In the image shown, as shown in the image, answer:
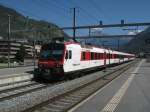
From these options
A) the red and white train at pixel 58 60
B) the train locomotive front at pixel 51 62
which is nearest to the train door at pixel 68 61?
the red and white train at pixel 58 60

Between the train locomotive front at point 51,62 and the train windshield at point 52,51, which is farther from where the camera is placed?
the train windshield at point 52,51

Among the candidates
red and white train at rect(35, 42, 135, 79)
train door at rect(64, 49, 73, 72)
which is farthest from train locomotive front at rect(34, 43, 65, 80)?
train door at rect(64, 49, 73, 72)

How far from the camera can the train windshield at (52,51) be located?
1016 inches

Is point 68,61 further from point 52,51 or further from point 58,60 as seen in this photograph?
point 52,51

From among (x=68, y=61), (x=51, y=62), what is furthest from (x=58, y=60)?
(x=68, y=61)

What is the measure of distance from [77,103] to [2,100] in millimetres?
3417

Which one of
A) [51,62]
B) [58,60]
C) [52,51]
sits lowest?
[51,62]

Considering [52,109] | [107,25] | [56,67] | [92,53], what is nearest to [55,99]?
[52,109]

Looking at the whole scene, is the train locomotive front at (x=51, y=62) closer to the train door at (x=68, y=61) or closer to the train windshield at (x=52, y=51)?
the train windshield at (x=52, y=51)

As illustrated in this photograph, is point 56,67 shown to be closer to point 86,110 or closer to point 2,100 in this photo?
point 2,100

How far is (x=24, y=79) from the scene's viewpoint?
25891mm

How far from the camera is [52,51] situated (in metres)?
26.4

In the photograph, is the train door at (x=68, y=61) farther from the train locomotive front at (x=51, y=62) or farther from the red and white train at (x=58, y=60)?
the train locomotive front at (x=51, y=62)

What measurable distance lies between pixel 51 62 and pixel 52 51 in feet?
3.22
